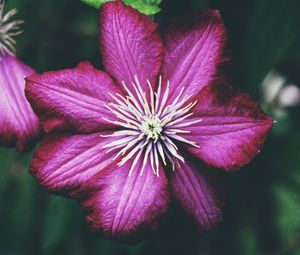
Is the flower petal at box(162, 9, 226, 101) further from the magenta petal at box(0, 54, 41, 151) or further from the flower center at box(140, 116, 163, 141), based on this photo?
the magenta petal at box(0, 54, 41, 151)

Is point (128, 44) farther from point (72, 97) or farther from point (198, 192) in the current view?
point (198, 192)

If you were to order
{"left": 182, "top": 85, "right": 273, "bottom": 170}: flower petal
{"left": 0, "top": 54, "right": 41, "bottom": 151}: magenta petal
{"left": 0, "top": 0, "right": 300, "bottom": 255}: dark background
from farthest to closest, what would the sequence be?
1. {"left": 0, "top": 0, "right": 300, "bottom": 255}: dark background
2. {"left": 0, "top": 54, "right": 41, "bottom": 151}: magenta petal
3. {"left": 182, "top": 85, "right": 273, "bottom": 170}: flower petal

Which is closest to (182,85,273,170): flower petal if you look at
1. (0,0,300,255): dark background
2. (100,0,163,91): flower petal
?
(100,0,163,91): flower petal

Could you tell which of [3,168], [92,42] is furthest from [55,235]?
[92,42]

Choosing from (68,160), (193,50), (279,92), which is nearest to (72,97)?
(68,160)

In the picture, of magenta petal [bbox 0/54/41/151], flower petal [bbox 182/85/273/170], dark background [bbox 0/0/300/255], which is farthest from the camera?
dark background [bbox 0/0/300/255]

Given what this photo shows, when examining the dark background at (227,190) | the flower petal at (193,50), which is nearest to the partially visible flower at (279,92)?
the dark background at (227,190)

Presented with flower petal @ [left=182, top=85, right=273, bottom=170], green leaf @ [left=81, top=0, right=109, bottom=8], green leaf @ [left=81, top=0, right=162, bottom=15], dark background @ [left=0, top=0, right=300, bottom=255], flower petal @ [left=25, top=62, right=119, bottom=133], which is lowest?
dark background @ [left=0, top=0, right=300, bottom=255]
